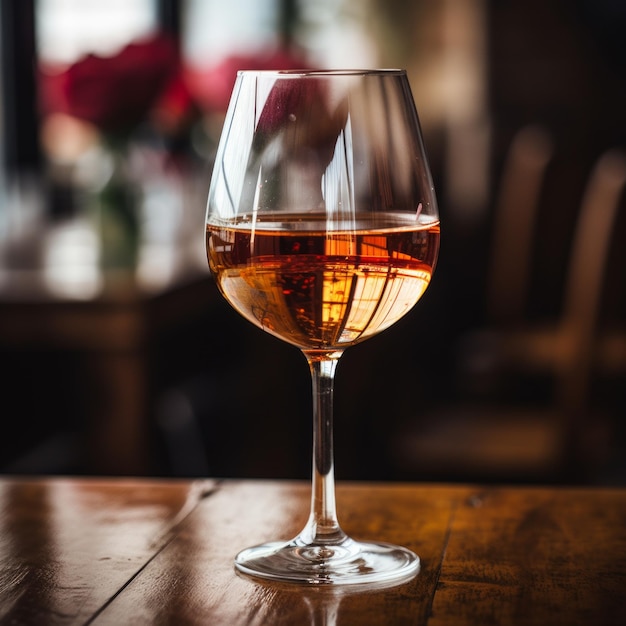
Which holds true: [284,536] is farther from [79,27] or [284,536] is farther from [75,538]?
[79,27]

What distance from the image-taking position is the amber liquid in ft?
1.83

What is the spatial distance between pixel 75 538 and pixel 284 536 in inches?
4.4

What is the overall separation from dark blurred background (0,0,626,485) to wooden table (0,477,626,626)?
3.74 ft

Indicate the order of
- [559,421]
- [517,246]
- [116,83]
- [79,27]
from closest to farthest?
[559,421] < [116,83] < [517,246] < [79,27]

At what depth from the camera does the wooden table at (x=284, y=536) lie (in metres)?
0.51

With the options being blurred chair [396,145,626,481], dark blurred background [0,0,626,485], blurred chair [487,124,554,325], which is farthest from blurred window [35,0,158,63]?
blurred chair [396,145,626,481]

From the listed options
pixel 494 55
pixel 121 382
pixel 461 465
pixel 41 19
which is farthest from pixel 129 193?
pixel 494 55

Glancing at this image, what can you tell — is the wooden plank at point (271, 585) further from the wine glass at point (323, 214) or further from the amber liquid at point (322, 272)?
the amber liquid at point (322, 272)

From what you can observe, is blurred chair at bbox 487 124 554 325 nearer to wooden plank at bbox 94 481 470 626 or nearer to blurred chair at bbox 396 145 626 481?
blurred chair at bbox 396 145 626 481

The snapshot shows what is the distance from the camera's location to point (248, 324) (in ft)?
9.79

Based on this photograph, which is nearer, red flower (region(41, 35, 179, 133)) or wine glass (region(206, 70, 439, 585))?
wine glass (region(206, 70, 439, 585))

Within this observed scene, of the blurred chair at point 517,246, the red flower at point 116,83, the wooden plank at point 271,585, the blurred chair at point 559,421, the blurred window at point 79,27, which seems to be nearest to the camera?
the wooden plank at point 271,585

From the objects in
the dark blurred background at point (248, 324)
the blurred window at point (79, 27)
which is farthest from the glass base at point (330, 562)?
the blurred window at point (79, 27)

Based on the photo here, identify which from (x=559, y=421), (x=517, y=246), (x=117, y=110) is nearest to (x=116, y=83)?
(x=117, y=110)
